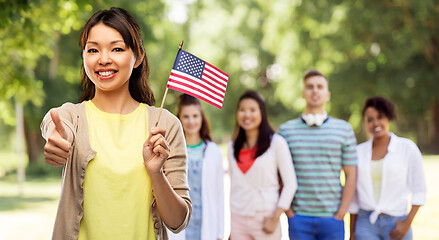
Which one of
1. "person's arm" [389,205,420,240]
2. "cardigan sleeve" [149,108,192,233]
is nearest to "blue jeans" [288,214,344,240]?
"person's arm" [389,205,420,240]

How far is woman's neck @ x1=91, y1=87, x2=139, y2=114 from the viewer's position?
227 cm

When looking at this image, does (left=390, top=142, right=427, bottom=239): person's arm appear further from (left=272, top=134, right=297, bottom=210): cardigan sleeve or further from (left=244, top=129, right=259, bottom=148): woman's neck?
(left=244, top=129, right=259, bottom=148): woman's neck

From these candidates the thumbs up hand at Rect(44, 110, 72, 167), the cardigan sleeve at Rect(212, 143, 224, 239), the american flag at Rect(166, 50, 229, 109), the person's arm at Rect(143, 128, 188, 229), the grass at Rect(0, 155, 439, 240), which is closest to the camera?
the thumbs up hand at Rect(44, 110, 72, 167)

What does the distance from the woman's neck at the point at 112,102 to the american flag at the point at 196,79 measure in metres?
0.29

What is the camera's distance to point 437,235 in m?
8.67

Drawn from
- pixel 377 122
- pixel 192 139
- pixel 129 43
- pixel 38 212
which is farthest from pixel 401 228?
pixel 38 212

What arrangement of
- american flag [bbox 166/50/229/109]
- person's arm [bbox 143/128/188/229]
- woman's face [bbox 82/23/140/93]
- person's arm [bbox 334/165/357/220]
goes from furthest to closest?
person's arm [bbox 334/165/357/220]
american flag [bbox 166/50/229/109]
woman's face [bbox 82/23/140/93]
person's arm [bbox 143/128/188/229]

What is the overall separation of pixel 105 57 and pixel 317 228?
3.36 m

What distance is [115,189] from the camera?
2129 millimetres

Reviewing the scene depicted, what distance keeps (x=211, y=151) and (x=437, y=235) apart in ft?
17.4

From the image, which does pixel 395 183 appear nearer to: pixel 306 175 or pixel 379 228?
pixel 379 228

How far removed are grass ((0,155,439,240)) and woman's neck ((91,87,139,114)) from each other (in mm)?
7383

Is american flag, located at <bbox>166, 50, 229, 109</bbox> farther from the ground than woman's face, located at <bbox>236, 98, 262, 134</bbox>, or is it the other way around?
woman's face, located at <bbox>236, 98, 262, 134</bbox>

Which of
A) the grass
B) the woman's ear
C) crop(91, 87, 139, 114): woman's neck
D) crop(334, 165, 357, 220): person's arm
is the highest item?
the woman's ear
